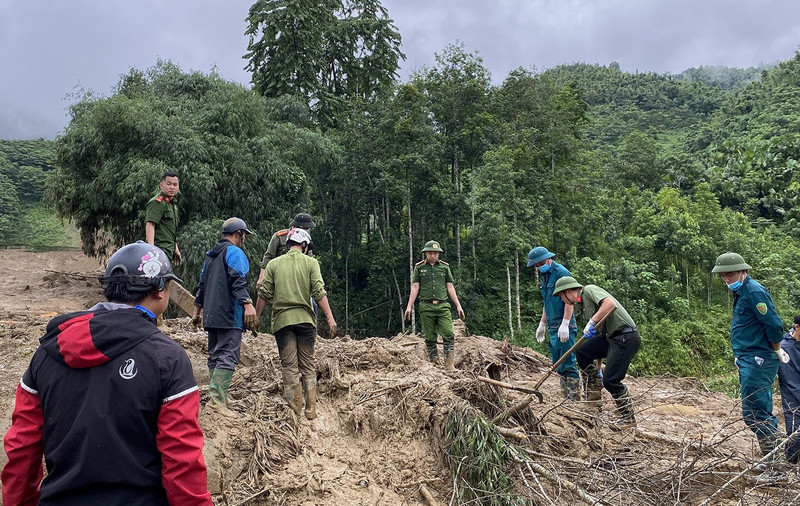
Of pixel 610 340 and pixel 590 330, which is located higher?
pixel 590 330

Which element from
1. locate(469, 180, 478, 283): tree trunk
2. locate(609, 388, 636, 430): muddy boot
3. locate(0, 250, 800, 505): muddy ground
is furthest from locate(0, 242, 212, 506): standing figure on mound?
locate(469, 180, 478, 283): tree trunk

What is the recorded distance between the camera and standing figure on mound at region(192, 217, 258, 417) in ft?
13.6

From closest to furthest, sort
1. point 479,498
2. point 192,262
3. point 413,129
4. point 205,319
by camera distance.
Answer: point 479,498, point 205,319, point 192,262, point 413,129

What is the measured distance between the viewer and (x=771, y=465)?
358 cm

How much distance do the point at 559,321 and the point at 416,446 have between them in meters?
2.67

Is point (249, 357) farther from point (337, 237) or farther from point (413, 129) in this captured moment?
point (337, 237)

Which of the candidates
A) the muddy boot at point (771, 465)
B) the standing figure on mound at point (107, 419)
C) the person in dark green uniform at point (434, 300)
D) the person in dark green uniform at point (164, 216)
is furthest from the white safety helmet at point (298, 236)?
the muddy boot at point (771, 465)

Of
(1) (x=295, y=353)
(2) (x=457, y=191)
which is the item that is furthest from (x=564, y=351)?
(2) (x=457, y=191)

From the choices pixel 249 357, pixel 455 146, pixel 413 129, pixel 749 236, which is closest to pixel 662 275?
pixel 749 236

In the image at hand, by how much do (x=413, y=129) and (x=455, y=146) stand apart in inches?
71.3

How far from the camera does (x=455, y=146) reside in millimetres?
17797

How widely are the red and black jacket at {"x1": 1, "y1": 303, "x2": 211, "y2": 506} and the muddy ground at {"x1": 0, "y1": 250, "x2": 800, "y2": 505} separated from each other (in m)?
1.75

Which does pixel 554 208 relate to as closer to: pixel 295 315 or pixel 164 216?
pixel 164 216

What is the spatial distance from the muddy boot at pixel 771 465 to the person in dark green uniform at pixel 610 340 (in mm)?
979
